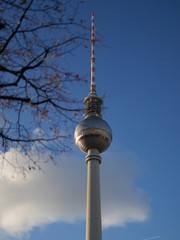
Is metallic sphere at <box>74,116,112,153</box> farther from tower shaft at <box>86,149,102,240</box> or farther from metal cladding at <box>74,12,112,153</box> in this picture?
tower shaft at <box>86,149,102,240</box>

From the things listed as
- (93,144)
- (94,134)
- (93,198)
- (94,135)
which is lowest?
(93,198)

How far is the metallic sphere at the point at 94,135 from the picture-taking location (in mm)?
57188

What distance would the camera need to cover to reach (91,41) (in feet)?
35.0

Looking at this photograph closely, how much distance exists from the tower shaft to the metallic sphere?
1336 millimetres

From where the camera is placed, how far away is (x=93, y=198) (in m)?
52.6

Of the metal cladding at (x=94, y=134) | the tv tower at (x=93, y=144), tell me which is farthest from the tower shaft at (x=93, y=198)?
the metal cladding at (x=94, y=134)

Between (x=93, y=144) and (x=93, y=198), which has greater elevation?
(x=93, y=144)

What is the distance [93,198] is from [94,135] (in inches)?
388

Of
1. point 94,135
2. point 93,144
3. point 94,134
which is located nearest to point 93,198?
point 93,144

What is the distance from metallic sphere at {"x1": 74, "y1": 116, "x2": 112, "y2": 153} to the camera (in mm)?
57188

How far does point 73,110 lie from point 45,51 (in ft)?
5.58

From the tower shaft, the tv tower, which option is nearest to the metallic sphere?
the tv tower

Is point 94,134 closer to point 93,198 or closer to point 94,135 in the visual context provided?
point 94,135

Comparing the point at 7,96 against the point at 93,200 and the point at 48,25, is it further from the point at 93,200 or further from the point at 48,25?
the point at 93,200
